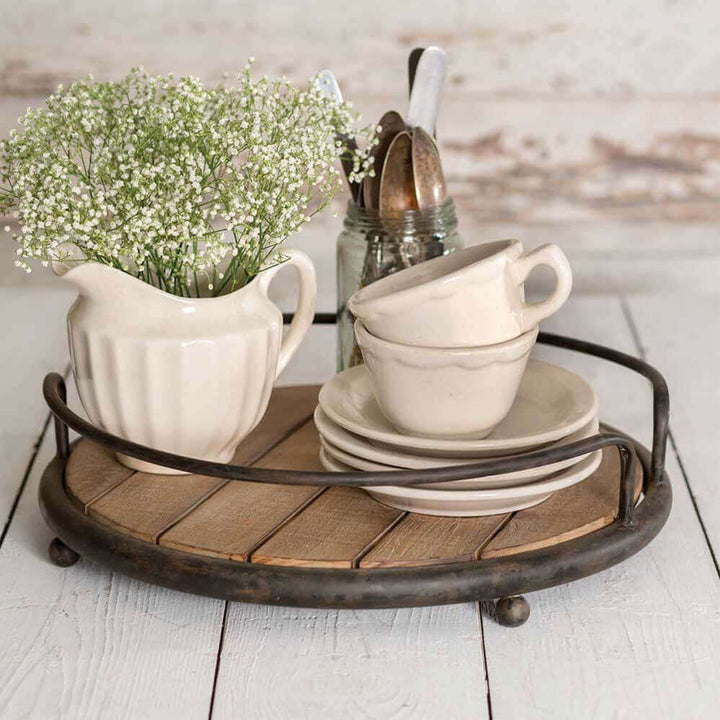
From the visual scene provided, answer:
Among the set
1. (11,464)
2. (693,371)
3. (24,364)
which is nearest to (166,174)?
(11,464)

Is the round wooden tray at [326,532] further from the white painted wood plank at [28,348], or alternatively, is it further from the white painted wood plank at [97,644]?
the white painted wood plank at [28,348]

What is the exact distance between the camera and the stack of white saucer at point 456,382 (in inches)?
29.4

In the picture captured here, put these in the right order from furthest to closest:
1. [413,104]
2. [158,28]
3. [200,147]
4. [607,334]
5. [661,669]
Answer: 1. [158,28]
2. [607,334]
3. [413,104]
4. [200,147]
5. [661,669]

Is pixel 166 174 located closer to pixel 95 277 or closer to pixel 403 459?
pixel 95 277

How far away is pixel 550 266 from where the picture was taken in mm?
772

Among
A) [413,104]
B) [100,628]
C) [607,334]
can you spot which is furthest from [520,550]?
[607,334]

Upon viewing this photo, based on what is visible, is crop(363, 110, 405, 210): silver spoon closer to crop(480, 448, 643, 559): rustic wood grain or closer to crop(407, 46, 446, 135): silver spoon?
crop(407, 46, 446, 135): silver spoon

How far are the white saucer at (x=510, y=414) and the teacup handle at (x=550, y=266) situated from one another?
0.27 ft

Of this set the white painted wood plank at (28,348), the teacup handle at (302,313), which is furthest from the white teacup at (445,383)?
the white painted wood plank at (28,348)

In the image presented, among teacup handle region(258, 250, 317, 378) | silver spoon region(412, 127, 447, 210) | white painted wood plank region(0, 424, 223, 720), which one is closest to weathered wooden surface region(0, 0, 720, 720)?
white painted wood plank region(0, 424, 223, 720)

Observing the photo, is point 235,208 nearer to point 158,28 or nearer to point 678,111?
point 158,28

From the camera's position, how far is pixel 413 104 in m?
0.95

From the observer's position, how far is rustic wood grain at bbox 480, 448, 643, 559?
73cm

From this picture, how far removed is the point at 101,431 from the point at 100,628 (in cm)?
14
